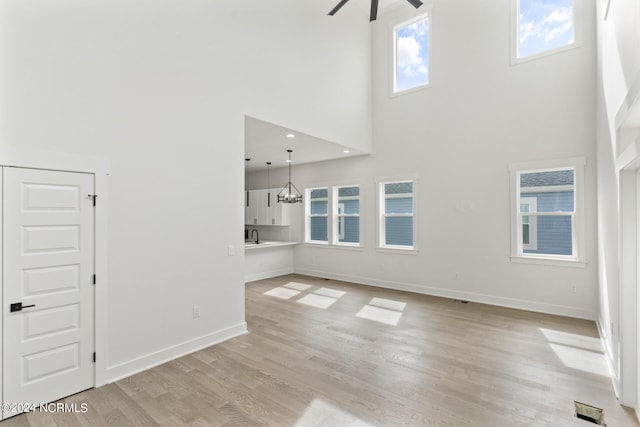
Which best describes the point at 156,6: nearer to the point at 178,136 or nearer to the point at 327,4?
the point at 178,136

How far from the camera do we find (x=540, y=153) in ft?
16.5

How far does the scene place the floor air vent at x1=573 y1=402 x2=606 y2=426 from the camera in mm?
2354

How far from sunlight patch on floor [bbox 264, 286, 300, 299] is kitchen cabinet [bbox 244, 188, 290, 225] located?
2420 millimetres

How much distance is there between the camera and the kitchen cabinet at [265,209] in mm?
8562

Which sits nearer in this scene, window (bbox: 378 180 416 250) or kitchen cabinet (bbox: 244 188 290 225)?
window (bbox: 378 180 416 250)

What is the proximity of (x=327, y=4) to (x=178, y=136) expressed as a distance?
3.97 m

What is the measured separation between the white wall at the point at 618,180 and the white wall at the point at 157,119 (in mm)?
3674

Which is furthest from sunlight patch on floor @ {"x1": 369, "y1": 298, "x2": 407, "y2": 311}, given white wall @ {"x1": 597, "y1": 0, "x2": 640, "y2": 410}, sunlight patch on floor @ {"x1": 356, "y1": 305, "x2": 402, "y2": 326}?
white wall @ {"x1": 597, "y1": 0, "x2": 640, "y2": 410}

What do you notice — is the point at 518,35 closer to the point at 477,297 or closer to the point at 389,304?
the point at 477,297

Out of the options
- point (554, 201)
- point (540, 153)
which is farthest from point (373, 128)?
point (554, 201)

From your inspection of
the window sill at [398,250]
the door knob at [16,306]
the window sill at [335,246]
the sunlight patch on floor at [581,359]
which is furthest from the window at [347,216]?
the door knob at [16,306]

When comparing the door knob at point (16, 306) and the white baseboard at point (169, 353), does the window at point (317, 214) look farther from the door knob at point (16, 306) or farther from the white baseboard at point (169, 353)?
the door knob at point (16, 306)

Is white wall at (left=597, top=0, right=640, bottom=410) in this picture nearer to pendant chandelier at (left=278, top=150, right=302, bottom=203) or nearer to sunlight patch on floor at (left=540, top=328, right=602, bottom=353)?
sunlight patch on floor at (left=540, top=328, right=602, bottom=353)

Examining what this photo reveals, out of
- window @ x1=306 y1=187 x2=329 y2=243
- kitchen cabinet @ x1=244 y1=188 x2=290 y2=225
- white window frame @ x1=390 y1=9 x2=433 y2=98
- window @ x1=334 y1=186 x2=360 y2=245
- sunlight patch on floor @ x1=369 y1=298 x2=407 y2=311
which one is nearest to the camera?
sunlight patch on floor @ x1=369 y1=298 x2=407 y2=311
